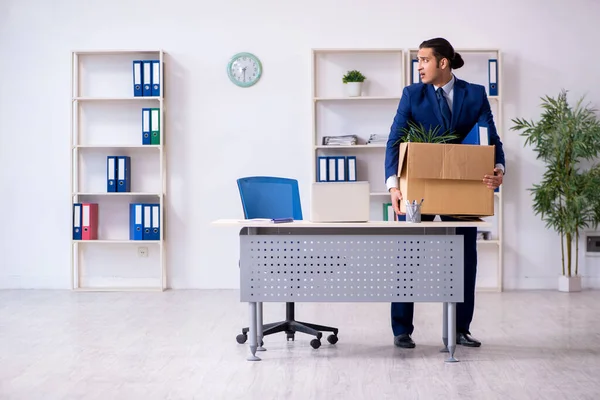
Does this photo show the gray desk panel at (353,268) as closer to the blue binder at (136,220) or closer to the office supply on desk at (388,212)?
the office supply on desk at (388,212)

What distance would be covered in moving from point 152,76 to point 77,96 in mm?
686

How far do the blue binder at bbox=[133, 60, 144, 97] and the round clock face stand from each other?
2.33 ft

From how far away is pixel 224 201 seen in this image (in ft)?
20.8

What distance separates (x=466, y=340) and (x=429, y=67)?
4.71 ft

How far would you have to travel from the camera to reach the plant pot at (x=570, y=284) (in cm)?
603

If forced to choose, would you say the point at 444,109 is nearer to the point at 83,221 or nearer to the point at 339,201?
the point at 339,201

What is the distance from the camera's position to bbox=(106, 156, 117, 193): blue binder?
6.16m

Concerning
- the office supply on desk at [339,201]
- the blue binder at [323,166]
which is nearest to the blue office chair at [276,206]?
the office supply on desk at [339,201]

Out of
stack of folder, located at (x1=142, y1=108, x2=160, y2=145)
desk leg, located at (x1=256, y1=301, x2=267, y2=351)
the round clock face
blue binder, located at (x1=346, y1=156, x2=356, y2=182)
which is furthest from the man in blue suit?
stack of folder, located at (x1=142, y1=108, x2=160, y2=145)

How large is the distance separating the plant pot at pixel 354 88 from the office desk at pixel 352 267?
2.67 meters

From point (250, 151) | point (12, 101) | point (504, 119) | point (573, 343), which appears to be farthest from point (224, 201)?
point (573, 343)

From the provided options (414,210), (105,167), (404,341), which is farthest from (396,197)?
(105,167)

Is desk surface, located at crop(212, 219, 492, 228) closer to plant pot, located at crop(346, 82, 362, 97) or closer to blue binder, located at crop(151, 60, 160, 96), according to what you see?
plant pot, located at crop(346, 82, 362, 97)

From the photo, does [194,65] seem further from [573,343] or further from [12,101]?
[573,343]
